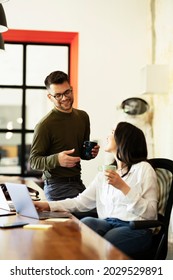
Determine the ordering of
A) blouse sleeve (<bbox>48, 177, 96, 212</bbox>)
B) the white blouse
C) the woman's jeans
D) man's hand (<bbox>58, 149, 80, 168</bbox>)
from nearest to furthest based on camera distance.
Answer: the woman's jeans
the white blouse
blouse sleeve (<bbox>48, 177, 96, 212</bbox>)
man's hand (<bbox>58, 149, 80, 168</bbox>)

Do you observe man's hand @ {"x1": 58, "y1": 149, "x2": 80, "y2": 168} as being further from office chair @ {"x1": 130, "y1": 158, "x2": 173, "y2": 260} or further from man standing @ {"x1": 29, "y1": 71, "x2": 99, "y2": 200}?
office chair @ {"x1": 130, "y1": 158, "x2": 173, "y2": 260}

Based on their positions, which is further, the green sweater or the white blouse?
the green sweater

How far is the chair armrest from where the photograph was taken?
2207 mm

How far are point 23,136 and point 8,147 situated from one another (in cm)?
23

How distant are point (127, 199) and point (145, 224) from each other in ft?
0.63

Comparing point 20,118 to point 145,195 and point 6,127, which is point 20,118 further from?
point 145,195

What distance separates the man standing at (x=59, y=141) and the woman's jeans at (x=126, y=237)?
86 cm

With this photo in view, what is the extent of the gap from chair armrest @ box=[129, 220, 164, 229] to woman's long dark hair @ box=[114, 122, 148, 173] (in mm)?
405

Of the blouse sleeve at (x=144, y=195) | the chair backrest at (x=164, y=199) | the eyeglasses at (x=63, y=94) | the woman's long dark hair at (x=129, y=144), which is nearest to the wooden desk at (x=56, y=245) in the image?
the blouse sleeve at (x=144, y=195)

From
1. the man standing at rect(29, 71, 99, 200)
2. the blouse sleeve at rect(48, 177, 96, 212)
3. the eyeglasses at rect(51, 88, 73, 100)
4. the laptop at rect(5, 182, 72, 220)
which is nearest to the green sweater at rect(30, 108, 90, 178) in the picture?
the man standing at rect(29, 71, 99, 200)

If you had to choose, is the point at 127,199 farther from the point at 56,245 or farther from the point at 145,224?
the point at 56,245

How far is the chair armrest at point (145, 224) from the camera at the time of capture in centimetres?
221

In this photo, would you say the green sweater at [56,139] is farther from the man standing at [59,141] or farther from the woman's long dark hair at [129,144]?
the woman's long dark hair at [129,144]
